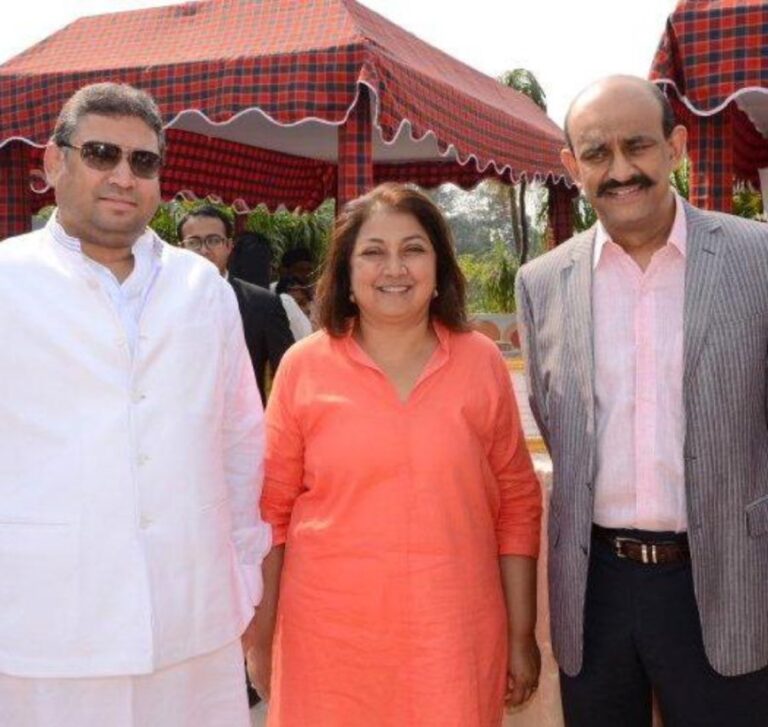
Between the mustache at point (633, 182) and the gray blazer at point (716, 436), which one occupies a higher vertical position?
the mustache at point (633, 182)

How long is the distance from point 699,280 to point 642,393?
254mm

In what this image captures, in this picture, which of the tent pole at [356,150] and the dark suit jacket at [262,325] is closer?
the dark suit jacket at [262,325]

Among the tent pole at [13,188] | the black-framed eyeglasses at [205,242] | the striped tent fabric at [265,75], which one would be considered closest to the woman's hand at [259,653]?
the black-framed eyeglasses at [205,242]

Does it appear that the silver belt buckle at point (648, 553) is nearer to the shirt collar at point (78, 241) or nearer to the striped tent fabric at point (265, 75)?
the shirt collar at point (78, 241)

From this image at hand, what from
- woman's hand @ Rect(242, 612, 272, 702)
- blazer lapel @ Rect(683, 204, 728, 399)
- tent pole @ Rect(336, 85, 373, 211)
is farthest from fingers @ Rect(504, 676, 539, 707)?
tent pole @ Rect(336, 85, 373, 211)

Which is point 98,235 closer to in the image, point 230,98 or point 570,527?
point 570,527

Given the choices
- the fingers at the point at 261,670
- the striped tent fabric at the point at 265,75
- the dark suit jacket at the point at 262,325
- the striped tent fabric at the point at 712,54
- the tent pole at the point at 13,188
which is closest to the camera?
the fingers at the point at 261,670

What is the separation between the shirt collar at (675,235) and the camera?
2.09 meters

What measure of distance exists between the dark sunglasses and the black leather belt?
49.8 inches

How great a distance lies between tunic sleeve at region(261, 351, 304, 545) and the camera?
2.29 m

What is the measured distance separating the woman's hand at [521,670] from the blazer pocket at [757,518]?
60 centimetres

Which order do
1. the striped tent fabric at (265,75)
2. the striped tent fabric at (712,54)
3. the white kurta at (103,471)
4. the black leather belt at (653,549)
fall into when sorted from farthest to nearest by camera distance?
the striped tent fabric at (265,75), the striped tent fabric at (712,54), the black leather belt at (653,549), the white kurta at (103,471)

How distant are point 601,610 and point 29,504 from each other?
3.89 feet

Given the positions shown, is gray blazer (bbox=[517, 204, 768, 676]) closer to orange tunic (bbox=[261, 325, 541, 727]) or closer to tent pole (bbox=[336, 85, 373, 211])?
orange tunic (bbox=[261, 325, 541, 727])
